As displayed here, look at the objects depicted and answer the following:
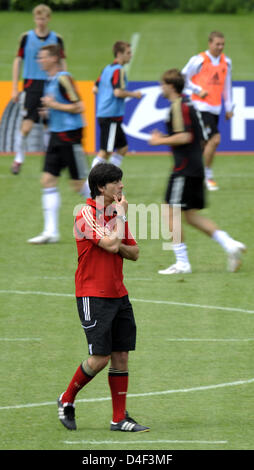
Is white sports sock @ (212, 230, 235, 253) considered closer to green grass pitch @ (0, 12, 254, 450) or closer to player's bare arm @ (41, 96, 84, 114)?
green grass pitch @ (0, 12, 254, 450)

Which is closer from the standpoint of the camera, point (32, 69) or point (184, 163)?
point (184, 163)

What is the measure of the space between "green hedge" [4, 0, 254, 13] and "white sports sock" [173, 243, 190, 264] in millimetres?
34968

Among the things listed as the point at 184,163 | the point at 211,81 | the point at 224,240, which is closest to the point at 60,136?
the point at 184,163

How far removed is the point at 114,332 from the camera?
22.3 feet

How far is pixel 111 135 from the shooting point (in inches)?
589

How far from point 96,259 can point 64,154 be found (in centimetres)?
569

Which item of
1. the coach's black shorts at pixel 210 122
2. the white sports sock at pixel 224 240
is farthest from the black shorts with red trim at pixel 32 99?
the white sports sock at pixel 224 240

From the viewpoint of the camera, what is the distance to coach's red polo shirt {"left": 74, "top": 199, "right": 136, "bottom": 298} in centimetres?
670

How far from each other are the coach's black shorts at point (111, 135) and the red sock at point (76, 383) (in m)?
8.30

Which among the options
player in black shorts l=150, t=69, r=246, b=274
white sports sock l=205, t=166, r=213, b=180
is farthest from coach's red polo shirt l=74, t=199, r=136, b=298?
white sports sock l=205, t=166, r=213, b=180

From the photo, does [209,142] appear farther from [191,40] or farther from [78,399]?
[191,40]

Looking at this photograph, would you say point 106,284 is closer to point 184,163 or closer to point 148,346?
point 148,346

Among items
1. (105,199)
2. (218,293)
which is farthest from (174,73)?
(105,199)

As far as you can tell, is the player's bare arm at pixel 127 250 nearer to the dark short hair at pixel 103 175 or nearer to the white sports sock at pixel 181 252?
the dark short hair at pixel 103 175
